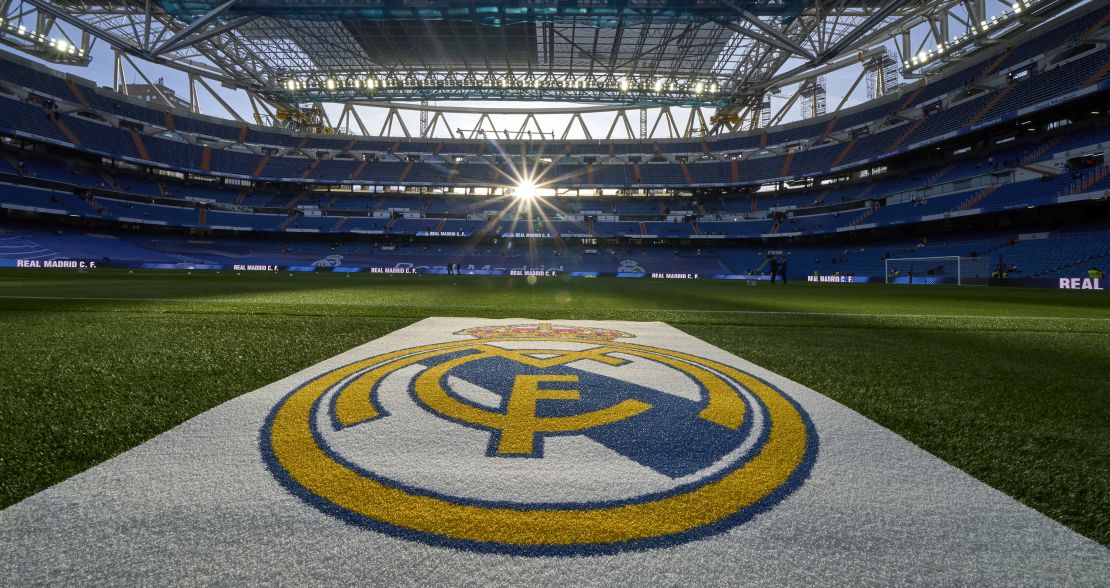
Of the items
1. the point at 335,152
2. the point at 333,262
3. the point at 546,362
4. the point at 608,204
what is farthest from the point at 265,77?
the point at 546,362

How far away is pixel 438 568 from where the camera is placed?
88 cm

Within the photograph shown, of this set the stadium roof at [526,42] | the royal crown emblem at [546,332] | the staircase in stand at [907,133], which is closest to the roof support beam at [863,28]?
the stadium roof at [526,42]

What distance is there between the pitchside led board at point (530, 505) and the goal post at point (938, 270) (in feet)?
104

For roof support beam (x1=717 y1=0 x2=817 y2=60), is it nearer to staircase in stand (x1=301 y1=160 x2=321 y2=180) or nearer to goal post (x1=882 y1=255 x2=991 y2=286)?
goal post (x1=882 y1=255 x2=991 y2=286)

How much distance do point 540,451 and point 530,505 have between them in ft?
1.21

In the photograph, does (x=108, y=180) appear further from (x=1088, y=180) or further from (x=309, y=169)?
(x=1088, y=180)

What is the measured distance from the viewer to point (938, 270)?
2741 cm

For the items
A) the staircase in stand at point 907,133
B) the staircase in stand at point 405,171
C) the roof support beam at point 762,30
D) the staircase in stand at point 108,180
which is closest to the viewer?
the roof support beam at point 762,30

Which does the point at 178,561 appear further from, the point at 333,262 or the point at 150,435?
the point at 333,262

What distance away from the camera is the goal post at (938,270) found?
25.0 meters

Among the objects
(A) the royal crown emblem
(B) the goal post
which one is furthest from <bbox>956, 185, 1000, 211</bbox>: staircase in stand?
(A) the royal crown emblem

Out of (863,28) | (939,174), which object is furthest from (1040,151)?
(863,28)

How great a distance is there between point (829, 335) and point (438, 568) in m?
4.75

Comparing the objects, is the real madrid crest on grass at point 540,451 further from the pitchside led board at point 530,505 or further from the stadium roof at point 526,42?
the stadium roof at point 526,42
